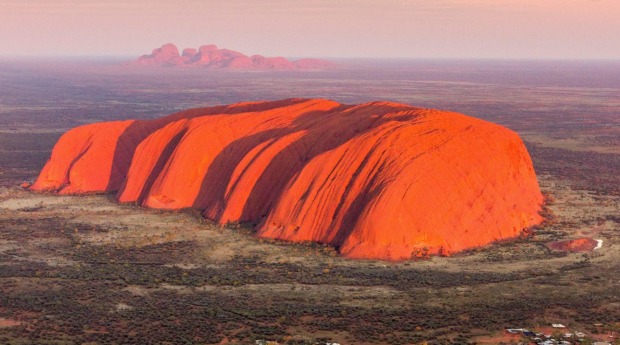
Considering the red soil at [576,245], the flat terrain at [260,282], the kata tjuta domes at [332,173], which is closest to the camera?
the flat terrain at [260,282]

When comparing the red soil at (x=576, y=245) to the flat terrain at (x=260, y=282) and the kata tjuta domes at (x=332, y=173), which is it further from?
the kata tjuta domes at (x=332, y=173)

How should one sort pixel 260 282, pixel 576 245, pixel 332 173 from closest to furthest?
pixel 260 282
pixel 576 245
pixel 332 173

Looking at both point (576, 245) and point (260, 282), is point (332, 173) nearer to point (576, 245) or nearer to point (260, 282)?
point (260, 282)

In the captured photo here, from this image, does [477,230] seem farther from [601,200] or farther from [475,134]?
[601,200]

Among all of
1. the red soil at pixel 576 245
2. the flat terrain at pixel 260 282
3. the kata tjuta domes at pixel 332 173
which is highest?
the kata tjuta domes at pixel 332 173

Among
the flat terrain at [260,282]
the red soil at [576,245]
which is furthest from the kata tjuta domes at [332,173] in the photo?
the red soil at [576,245]

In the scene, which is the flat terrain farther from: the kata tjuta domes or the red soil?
the kata tjuta domes

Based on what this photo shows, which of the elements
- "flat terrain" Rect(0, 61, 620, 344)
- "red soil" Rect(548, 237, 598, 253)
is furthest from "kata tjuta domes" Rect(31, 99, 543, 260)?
"red soil" Rect(548, 237, 598, 253)

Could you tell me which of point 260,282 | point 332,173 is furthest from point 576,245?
point 260,282
